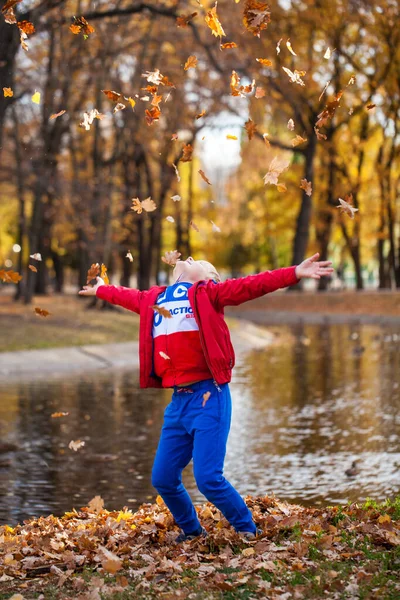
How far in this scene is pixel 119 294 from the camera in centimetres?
680

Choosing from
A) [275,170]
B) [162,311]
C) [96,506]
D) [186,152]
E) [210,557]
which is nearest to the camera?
[210,557]

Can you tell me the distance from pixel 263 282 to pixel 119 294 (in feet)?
3.59

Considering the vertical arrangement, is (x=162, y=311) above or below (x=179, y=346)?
above

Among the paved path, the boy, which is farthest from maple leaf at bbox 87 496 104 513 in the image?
the paved path

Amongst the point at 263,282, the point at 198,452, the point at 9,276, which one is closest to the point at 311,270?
the point at 263,282

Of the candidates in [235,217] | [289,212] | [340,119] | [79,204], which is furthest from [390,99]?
[235,217]

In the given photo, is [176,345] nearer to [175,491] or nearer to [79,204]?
[175,491]

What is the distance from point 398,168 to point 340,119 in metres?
5.12

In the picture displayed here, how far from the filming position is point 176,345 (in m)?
6.36

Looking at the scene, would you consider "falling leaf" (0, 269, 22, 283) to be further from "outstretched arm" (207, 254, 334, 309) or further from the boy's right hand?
"outstretched arm" (207, 254, 334, 309)

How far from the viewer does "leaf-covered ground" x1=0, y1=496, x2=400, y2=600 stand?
17.1 feet

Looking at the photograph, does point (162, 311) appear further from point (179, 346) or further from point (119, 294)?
point (119, 294)

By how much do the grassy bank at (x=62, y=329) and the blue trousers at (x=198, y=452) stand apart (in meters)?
16.0

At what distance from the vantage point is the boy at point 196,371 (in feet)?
20.2
